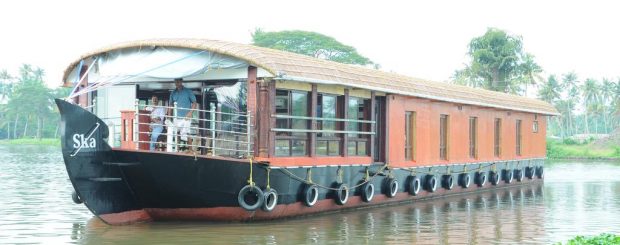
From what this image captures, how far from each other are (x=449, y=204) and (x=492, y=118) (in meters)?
4.78

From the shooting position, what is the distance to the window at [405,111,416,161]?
15445 mm

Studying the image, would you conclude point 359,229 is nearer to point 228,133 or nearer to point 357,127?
point 228,133

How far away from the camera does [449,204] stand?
1552 centimetres

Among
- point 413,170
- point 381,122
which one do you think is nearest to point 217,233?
point 381,122

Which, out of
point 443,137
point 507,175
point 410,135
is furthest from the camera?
point 507,175

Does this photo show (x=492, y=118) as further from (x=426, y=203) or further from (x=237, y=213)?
(x=237, y=213)

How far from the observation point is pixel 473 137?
18.7 meters

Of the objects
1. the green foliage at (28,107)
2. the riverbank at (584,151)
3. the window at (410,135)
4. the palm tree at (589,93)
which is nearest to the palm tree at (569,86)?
the palm tree at (589,93)

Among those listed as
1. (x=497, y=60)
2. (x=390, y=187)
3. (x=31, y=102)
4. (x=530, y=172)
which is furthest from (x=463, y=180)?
(x=31, y=102)

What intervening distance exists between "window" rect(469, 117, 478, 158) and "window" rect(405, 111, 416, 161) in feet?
10.9

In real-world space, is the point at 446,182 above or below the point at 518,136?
below

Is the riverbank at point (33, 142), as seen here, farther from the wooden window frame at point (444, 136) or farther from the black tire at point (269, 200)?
the black tire at point (269, 200)

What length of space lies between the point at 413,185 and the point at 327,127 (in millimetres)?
3168

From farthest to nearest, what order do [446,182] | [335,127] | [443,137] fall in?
[443,137]
[446,182]
[335,127]
